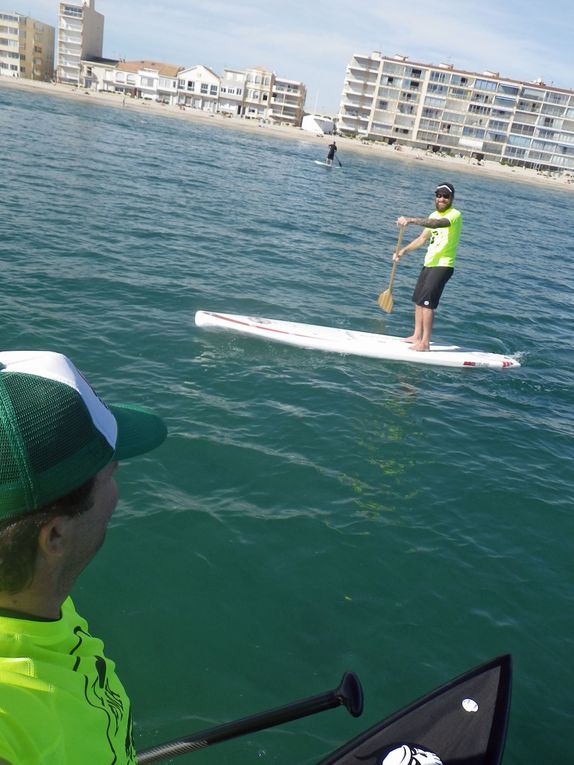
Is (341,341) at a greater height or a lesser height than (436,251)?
lesser

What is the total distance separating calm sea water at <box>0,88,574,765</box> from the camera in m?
4.50

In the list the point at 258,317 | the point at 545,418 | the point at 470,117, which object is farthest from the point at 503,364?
the point at 470,117

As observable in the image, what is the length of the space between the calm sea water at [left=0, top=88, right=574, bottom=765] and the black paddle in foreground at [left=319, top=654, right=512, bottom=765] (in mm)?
507

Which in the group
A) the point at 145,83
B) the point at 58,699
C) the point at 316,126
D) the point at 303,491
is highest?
the point at 145,83

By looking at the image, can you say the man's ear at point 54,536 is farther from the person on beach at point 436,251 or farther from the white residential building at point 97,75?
the white residential building at point 97,75

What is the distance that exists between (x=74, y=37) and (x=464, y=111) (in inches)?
2989

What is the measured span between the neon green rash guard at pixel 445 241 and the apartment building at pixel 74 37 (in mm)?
123469

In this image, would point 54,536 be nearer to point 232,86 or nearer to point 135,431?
point 135,431

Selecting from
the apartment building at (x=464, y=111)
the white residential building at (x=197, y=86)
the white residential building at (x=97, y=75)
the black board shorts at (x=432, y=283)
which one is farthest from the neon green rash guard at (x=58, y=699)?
the white residential building at (x=97, y=75)

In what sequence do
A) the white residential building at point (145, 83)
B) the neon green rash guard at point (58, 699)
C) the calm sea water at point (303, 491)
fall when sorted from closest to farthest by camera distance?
the neon green rash guard at point (58, 699) → the calm sea water at point (303, 491) → the white residential building at point (145, 83)

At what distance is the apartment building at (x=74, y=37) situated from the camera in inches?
4365

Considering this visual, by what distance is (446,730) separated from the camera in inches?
147

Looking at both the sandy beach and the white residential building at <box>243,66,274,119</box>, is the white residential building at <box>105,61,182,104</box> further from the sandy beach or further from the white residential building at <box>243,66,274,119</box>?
the white residential building at <box>243,66,274,119</box>

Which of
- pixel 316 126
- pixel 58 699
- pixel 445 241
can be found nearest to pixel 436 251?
pixel 445 241
